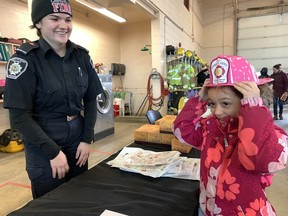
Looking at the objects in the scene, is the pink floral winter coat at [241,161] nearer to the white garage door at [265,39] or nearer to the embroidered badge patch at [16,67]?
the embroidered badge patch at [16,67]

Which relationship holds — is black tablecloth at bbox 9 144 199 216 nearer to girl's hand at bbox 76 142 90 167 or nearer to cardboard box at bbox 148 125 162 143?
girl's hand at bbox 76 142 90 167

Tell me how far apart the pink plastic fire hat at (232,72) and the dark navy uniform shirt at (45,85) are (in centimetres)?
74

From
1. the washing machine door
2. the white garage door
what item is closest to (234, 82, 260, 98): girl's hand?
the washing machine door

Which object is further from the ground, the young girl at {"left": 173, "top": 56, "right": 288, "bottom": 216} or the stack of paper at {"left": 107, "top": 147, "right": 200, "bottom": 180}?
the young girl at {"left": 173, "top": 56, "right": 288, "bottom": 216}

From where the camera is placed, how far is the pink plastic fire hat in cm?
92

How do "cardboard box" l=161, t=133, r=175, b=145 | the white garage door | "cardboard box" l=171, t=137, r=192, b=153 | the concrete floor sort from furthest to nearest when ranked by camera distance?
the white garage door
the concrete floor
"cardboard box" l=161, t=133, r=175, b=145
"cardboard box" l=171, t=137, r=192, b=153

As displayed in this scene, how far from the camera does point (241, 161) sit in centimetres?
87

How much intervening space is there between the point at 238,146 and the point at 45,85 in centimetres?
94

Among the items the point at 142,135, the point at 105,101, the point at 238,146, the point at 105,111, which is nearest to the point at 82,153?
the point at 142,135

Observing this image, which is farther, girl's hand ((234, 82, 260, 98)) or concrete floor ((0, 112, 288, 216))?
concrete floor ((0, 112, 288, 216))

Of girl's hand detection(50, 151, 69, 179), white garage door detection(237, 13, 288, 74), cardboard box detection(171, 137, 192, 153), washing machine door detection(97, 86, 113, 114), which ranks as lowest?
cardboard box detection(171, 137, 192, 153)

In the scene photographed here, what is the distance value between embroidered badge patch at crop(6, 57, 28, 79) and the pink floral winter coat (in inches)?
36.7

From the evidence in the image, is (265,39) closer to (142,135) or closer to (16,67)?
(142,135)

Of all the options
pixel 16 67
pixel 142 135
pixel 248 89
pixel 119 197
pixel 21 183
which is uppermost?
pixel 16 67
